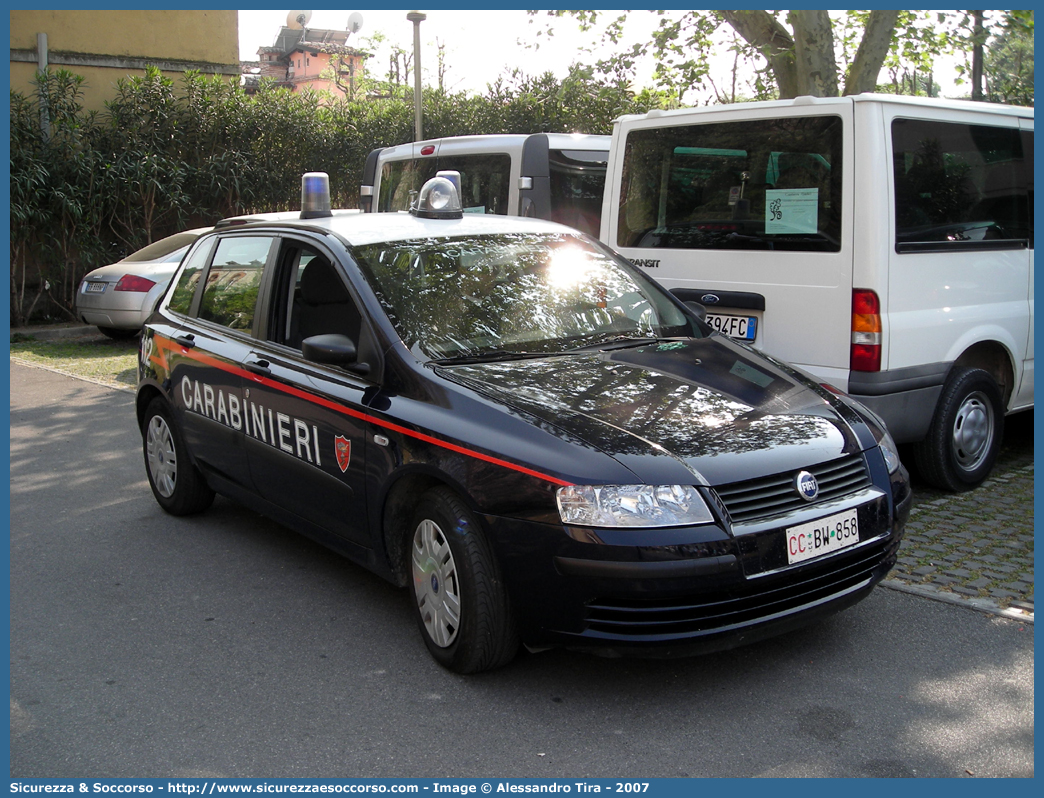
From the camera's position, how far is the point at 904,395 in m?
5.51

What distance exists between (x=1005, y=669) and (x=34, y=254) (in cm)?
1498

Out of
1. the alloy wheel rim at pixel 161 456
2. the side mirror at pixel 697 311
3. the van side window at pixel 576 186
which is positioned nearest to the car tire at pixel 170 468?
the alloy wheel rim at pixel 161 456

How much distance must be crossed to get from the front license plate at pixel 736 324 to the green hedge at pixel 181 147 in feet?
32.1

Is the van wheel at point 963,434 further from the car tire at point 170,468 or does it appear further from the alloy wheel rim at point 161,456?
the alloy wheel rim at point 161,456

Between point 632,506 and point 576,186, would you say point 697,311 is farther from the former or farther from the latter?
point 576,186

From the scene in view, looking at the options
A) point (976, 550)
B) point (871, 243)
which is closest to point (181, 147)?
point (871, 243)

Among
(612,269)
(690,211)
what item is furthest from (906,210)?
(612,269)

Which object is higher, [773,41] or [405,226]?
[773,41]

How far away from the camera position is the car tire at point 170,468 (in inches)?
230

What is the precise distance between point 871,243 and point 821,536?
7.72 ft

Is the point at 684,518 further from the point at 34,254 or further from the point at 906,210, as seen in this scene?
the point at 34,254

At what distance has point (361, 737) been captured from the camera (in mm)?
3432

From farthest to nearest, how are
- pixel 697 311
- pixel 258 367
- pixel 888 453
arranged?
pixel 697 311, pixel 258 367, pixel 888 453

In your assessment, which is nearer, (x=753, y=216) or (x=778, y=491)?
(x=778, y=491)
